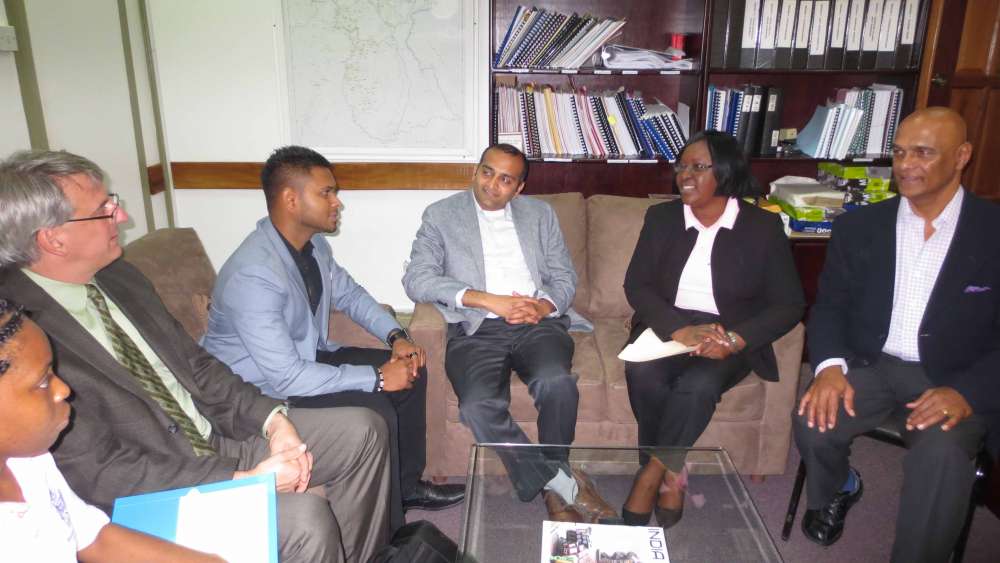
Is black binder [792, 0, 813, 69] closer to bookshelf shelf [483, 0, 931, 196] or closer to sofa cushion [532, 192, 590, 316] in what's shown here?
bookshelf shelf [483, 0, 931, 196]

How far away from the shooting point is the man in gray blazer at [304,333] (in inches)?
70.9

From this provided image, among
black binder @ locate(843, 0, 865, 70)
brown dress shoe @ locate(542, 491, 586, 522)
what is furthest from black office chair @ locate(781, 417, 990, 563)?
black binder @ locate(843, 0, 865, 70)

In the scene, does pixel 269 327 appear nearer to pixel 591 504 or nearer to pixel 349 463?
pixel 349 463

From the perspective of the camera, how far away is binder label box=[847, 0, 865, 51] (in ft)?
9.57

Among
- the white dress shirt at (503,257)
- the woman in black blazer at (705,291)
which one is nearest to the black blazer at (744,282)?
the woman in black blazer at (705,291)

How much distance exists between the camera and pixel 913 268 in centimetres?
195

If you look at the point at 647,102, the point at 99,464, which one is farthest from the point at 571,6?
the point at 99,464

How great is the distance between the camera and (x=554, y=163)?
3410mm

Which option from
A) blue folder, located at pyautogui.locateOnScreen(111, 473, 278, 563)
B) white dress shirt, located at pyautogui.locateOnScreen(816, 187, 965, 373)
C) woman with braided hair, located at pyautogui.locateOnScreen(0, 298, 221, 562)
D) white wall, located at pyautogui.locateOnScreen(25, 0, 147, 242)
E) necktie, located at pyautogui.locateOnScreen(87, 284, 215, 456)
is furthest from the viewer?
white wall, located at pyautogui.locateOnScreen(25, 0, 147, 242)

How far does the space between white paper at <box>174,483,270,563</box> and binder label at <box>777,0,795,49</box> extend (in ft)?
9.80

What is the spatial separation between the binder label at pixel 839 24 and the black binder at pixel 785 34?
0.19m

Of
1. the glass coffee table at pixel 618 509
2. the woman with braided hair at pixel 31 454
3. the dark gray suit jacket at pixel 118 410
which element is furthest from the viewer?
the glass coffee table at pixel 618 509

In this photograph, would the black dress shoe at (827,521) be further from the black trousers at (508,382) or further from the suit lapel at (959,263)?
the black trousers at (508,382)

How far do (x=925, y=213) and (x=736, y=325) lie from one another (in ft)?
2.23
